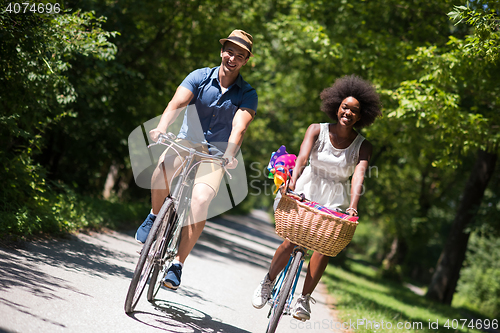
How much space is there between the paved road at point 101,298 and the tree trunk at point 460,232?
846 centimetres

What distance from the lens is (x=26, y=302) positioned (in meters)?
3.41

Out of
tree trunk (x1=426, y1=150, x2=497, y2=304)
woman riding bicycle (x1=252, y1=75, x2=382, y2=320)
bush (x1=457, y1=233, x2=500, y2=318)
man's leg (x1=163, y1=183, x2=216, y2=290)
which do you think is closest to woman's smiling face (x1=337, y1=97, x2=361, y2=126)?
woman riding bicycle (x1=252, y1=75, x2=382, y2=320)

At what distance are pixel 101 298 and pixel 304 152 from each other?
2.21 meters

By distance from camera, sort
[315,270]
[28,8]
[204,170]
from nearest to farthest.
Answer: [204,170] → [315,270] → [28,8]

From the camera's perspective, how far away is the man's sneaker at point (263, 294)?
441 cm

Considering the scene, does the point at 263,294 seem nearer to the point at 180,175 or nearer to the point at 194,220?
the point at 194,220

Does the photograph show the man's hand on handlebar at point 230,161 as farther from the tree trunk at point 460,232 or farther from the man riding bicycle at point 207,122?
the tree trunk at point 460,232

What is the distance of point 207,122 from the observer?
4.41 meters

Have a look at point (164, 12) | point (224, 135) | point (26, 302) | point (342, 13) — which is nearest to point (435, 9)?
point (342, 13)

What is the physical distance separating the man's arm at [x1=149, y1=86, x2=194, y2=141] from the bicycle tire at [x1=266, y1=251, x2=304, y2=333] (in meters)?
1.65

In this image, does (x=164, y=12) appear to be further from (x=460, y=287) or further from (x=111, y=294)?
(x=460, y=287)

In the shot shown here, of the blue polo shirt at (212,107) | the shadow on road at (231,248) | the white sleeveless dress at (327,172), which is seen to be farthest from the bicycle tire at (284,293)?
the shadow on road at (231,248)

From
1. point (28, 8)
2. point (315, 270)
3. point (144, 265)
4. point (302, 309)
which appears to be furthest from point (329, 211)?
point (28, 8)

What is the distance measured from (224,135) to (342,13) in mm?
9468
